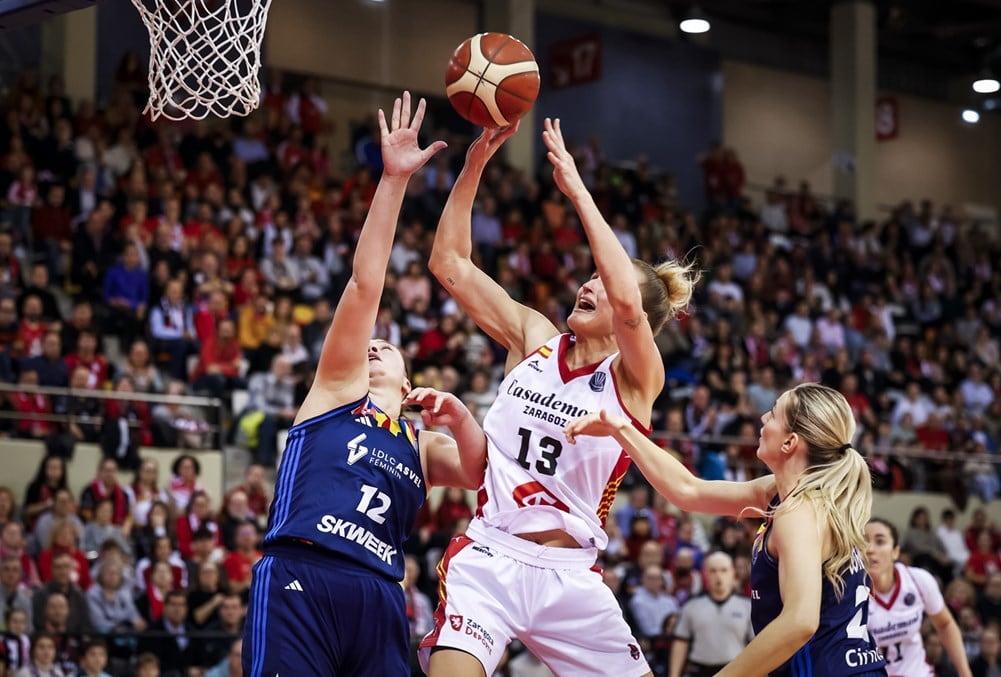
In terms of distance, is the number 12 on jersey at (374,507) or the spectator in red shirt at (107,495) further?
the spectator in red shirt at (107,495)

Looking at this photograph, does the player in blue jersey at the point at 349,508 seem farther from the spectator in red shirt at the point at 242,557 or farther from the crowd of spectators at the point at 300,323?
the spectator in red shirt at the point at 242,557

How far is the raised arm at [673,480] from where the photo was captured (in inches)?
186

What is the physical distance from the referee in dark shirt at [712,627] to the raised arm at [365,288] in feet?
21.8

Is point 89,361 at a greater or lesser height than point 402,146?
lesser

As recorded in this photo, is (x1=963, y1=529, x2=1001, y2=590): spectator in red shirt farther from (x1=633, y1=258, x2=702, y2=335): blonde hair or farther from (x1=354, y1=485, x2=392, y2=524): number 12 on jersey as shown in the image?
(x1=354, y1=485, x2=392, y2=524): number 12 on jersey

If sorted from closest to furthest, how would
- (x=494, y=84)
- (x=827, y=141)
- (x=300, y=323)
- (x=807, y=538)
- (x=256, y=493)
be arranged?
(x=807, y=538) → (x=494, y=84) → (x=256, y=493) → (x=300, y=323) → (x=827, y=141)

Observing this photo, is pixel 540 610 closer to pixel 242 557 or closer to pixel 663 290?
pixel 663 290

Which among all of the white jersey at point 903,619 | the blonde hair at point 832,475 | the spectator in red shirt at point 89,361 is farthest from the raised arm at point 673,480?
the spectator in red shirt at point 89,361

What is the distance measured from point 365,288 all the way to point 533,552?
3.99ft

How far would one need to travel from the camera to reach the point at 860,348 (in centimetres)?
1969

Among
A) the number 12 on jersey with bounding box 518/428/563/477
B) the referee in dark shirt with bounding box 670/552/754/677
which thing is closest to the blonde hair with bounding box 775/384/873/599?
the number 12 on jersey with bounding box 518/428/563/477

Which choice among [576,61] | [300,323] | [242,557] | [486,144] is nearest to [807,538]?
[486,144]

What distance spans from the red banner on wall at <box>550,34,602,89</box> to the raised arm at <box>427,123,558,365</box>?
52.9 ft

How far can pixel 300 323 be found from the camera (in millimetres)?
14750
